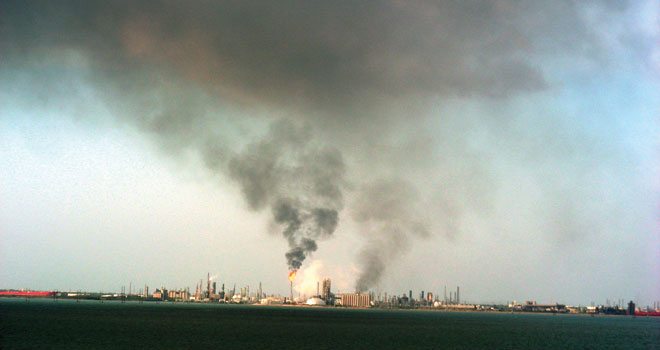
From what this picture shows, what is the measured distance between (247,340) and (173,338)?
1360 centimetres

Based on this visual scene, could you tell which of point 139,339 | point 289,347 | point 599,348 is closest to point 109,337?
point 139,339

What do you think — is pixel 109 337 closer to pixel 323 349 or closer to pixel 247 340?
pixel 247 340

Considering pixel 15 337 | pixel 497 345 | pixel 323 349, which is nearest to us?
pixel 323 349

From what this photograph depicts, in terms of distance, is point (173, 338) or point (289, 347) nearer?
point (289, 347)

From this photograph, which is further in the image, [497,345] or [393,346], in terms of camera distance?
[497,345]

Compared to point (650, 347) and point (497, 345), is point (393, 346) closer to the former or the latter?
point (497, 345)

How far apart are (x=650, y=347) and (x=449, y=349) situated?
47.3 m

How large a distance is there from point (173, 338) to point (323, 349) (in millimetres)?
31047

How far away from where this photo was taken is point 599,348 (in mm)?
115625

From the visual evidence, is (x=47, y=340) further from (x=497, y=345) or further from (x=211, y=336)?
(x=497, y=345)

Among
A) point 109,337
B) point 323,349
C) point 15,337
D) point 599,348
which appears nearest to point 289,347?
point 323,349

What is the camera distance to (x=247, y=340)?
11031cm

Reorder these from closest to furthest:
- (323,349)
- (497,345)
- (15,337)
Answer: (323,349)
(15,337)
(497,345)

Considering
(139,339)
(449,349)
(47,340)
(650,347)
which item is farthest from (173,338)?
(650,347)
